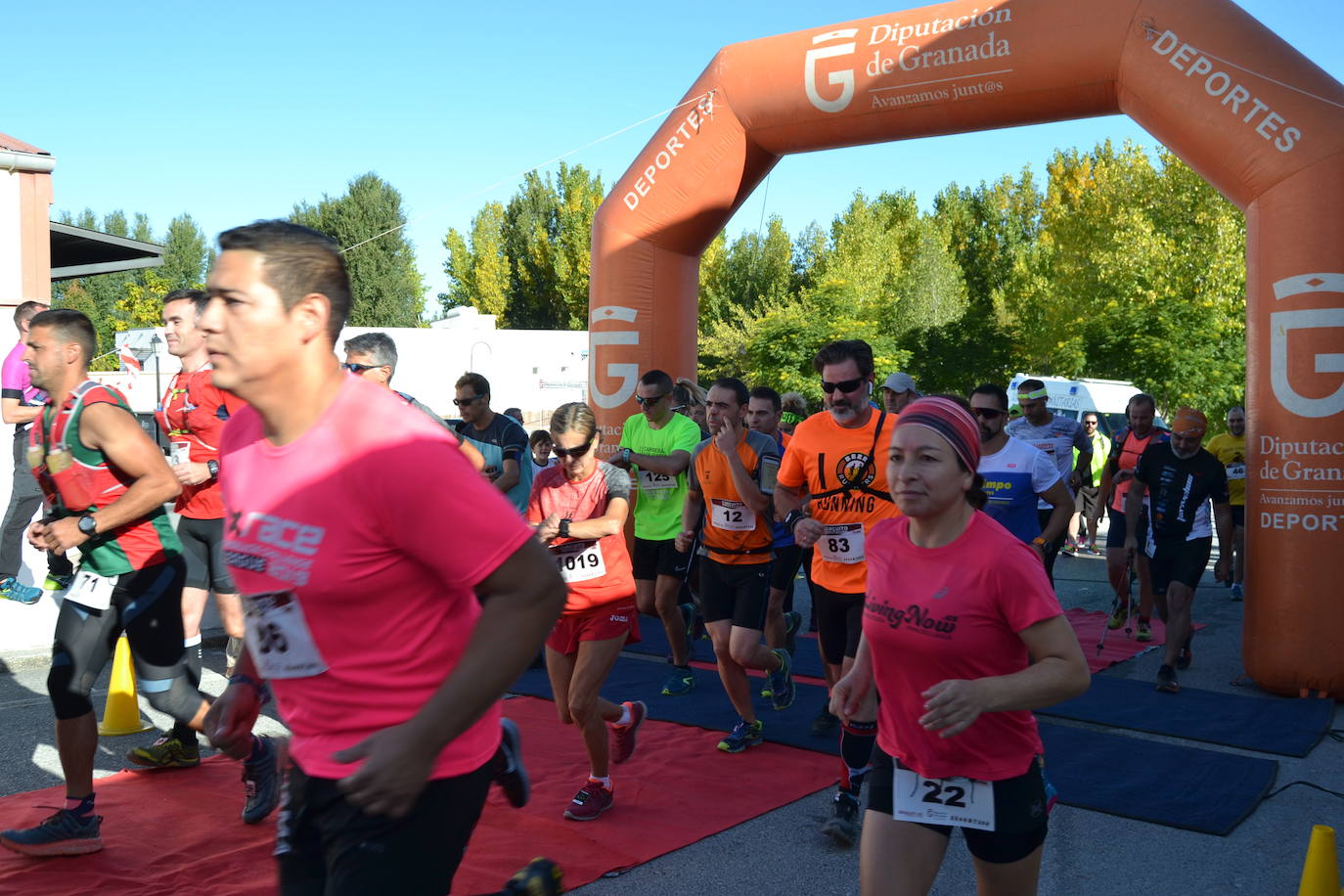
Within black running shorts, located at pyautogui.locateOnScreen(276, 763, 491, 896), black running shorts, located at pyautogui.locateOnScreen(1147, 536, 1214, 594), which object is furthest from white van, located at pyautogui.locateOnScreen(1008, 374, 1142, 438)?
black running shorts, located at pyautogui.locateOnScreen(276, 763, 491, 896)

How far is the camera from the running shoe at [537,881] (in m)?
2.21

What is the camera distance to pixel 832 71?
9133 mm

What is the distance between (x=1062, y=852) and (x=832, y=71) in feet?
21.0

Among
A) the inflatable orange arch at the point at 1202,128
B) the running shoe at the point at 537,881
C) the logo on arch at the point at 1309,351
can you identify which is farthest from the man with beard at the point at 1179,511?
the running shoe at the point at 537,881

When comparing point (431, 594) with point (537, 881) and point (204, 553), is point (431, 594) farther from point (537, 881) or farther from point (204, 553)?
point (204, 553)

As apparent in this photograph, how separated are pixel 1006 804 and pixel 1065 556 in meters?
13.9

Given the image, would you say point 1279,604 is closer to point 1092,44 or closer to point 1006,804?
point 1092,44

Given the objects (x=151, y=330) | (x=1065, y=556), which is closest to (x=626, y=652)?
(x=1065, y=556)

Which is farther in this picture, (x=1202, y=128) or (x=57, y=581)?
(x=1202, y=128)

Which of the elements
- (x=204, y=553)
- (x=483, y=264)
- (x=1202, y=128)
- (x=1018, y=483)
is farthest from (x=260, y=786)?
(x=483, y=264)

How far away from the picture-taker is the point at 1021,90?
333 inches

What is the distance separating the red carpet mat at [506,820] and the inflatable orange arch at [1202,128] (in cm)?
355

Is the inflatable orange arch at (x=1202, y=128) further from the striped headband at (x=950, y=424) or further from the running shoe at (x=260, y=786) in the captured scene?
the running shoe at (x=260, y=786)

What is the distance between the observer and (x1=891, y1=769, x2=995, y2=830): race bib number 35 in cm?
274
